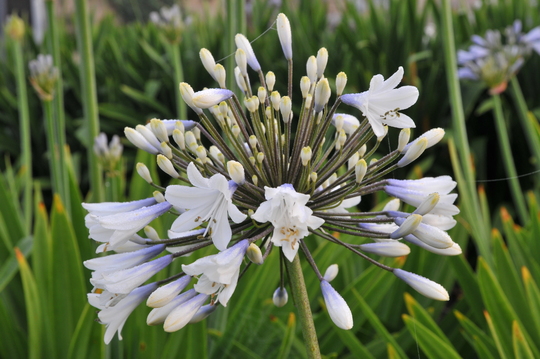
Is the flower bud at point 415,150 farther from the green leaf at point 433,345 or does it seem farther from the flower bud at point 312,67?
the green leaf at point 433,345

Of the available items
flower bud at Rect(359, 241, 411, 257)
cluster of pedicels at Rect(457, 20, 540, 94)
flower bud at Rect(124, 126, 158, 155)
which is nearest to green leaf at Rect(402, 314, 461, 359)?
flower bud at Rect(359, 241, 411, 257)

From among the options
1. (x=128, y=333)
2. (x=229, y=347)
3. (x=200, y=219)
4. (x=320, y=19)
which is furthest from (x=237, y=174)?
(x=320, y=19)

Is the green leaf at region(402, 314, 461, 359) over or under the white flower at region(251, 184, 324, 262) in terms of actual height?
under

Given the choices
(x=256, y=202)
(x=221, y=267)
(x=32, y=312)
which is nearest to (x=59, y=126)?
(x=32, y=312)

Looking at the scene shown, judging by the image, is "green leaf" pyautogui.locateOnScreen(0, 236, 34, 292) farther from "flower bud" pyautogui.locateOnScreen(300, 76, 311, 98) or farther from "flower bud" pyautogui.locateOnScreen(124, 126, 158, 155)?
"flower bud" pyautogui.locateOnScreen(300, 76, 311, 98)

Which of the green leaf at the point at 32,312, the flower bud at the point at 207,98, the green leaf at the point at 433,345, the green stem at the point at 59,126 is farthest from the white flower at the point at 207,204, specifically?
the green stem at the point at 59,126

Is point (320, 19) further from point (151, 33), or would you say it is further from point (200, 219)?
point (200, 219)

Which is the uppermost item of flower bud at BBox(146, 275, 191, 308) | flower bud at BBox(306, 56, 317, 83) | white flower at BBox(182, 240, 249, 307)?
flower bud at BBox(306, 56, 317, 83)

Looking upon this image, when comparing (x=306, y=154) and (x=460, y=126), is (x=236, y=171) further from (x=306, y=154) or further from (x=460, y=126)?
(x=460, y=126)

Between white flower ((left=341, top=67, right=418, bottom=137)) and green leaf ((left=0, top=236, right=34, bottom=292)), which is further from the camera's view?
green leaf ((left=0, top=236, right=34, bottom=292))
